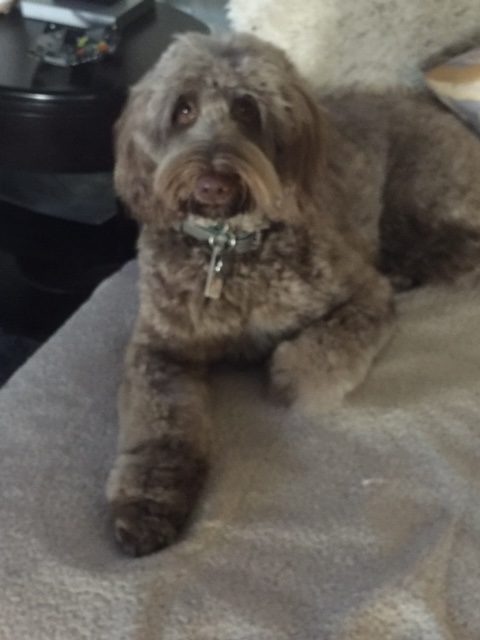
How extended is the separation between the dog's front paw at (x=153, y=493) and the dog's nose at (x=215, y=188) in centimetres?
36

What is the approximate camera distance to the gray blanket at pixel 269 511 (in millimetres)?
1135

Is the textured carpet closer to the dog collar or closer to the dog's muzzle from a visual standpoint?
the dog collar

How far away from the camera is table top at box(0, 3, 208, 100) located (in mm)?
1772

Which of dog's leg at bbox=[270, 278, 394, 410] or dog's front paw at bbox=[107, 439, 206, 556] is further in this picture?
dog's leg at bbox=[270, 278, 394, 410]

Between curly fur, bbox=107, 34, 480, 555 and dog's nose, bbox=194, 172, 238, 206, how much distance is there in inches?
0.5

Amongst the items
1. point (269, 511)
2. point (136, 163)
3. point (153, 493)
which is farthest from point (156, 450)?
point (136, 163)

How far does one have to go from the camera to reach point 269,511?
130 cm

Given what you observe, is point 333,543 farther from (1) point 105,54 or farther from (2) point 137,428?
(1) point 105,54

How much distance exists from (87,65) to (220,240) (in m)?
0.58

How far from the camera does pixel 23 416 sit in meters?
1.47

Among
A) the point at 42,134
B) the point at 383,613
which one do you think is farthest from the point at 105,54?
the point at 383,613

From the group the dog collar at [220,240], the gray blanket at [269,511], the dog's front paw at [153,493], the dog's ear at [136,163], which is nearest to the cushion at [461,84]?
the gray blanket at [269,511]

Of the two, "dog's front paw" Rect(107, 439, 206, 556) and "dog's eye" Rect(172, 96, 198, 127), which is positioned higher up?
"dog's eye" Rect(172, 96, 198, 127)

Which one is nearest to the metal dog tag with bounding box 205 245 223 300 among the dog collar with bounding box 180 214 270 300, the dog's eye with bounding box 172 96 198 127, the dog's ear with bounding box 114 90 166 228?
the dog collar with bounding box 180 214 270 300
